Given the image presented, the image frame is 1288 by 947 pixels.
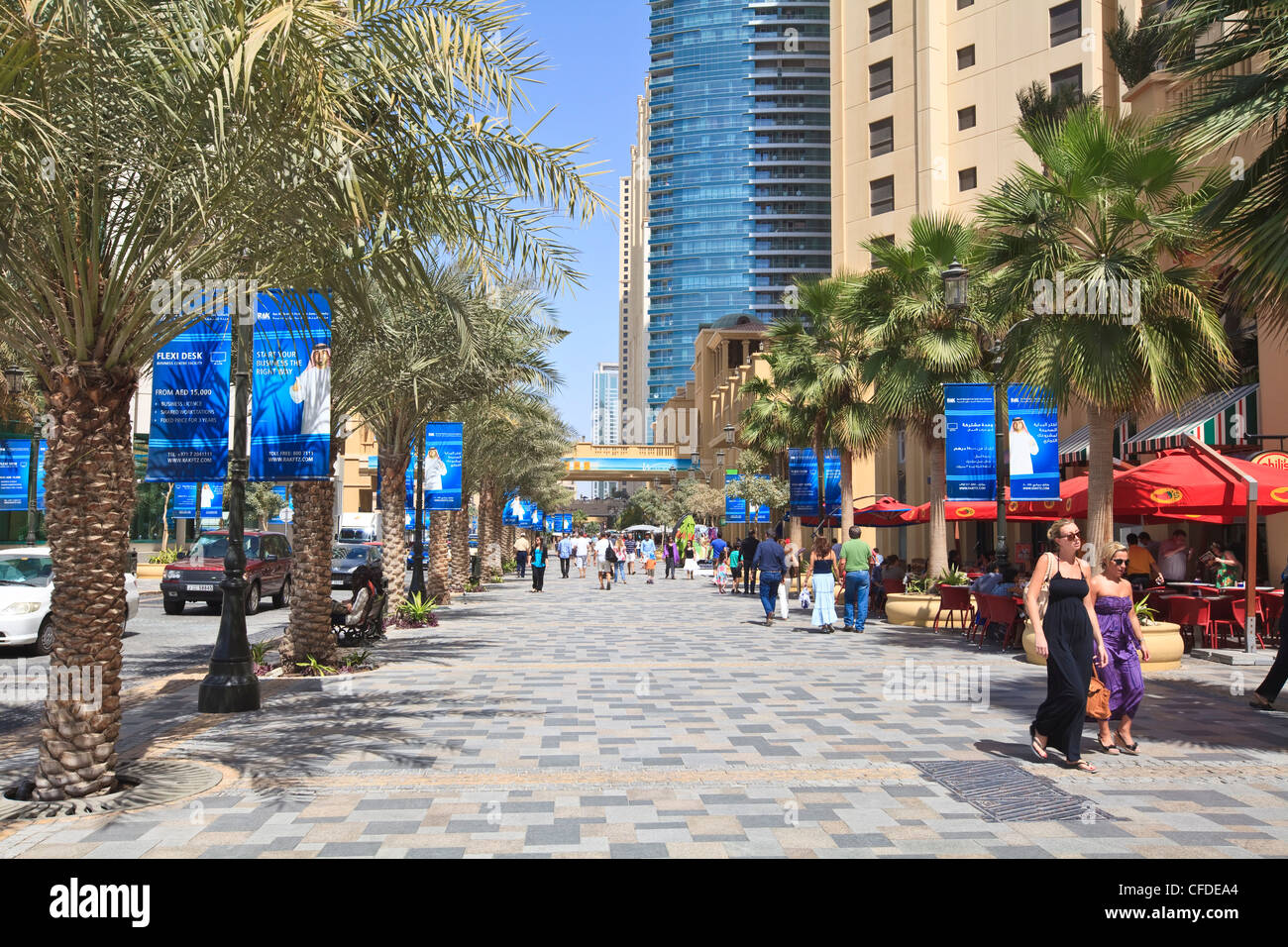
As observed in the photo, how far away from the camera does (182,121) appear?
7.10 m

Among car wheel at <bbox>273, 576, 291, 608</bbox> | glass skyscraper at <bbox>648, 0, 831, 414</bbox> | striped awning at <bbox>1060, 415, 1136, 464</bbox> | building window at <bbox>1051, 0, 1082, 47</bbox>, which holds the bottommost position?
car wheel at <bbox>273, 576, 291, 608</bbox>

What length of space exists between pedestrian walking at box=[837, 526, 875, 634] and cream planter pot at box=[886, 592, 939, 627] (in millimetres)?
1763

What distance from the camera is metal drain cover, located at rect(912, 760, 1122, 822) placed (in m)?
6.60

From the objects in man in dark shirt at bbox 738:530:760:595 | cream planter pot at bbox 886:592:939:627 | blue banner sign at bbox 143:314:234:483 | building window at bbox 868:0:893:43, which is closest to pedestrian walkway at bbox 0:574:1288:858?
blue banner sign at bbox 143:314:234:483

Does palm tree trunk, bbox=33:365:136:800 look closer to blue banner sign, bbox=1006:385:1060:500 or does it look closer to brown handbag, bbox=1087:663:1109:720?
brown handbag, bbox=1087:663:1109:720

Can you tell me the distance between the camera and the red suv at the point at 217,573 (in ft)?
76.0

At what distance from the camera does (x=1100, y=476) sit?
13.9 meters

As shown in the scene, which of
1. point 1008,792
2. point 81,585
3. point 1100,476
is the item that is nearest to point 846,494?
point 1100,476

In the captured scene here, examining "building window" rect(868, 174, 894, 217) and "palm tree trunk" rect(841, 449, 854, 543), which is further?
"building window" rect(868, 174, 894, 217)

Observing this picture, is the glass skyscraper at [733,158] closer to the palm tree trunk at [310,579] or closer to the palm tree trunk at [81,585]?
the palm tree trunk at [310,579]

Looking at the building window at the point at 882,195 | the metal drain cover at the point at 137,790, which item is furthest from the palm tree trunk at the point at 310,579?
the building window at the point at 882,195

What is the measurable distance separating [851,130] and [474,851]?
1759 inches

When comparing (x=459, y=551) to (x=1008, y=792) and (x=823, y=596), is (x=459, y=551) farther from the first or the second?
(x=1008, y=792)
